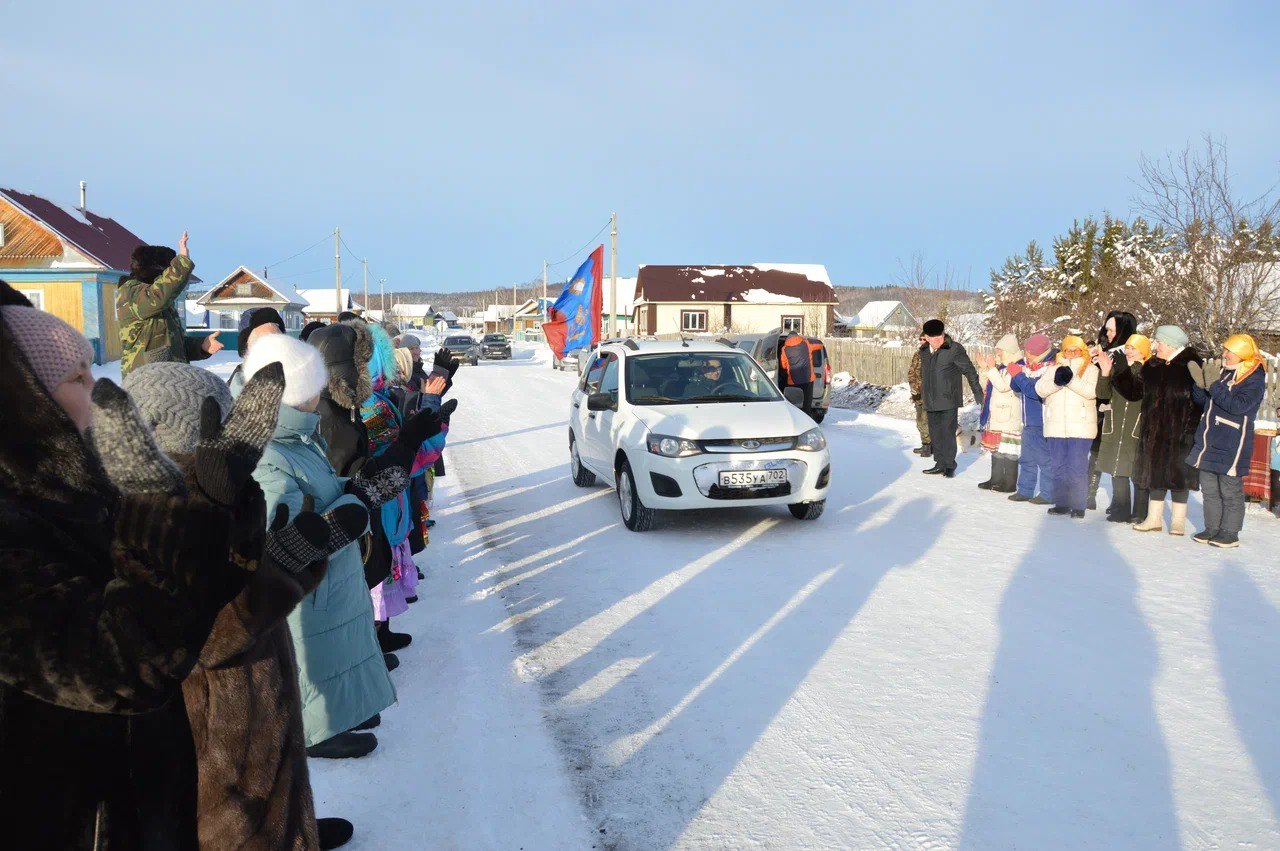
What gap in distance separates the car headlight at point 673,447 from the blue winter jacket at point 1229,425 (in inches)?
162

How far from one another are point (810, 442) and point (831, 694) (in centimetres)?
376

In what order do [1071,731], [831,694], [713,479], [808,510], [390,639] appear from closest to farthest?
[1071,731] → [831,694] → [390,639] → [713,479] → [808,510]

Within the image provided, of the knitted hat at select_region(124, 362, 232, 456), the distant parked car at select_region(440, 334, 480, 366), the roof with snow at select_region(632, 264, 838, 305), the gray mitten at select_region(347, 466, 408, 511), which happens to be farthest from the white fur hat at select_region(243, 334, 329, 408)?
the roof with snow at select_region(632, 264, 838, 305)

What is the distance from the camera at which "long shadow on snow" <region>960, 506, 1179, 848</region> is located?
128 inches

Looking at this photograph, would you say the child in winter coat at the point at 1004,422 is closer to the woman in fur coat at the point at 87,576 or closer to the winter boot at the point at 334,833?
the winter boot at the point at 334,833

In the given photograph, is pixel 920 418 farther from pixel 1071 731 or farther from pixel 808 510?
pixel 1071 731

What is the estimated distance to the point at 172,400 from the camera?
2.09 meters

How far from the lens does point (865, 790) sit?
353 centimetres

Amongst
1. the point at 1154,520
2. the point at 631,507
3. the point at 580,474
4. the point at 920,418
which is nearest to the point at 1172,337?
the point at 1154,520

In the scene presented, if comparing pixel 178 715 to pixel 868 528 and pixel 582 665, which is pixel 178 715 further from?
pixel 868 528

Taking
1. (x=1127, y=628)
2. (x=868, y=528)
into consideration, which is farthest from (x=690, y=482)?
(x=1127, y=628)

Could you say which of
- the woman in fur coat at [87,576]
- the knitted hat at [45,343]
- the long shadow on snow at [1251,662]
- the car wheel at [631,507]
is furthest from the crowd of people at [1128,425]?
the knitted hat at [45,343]

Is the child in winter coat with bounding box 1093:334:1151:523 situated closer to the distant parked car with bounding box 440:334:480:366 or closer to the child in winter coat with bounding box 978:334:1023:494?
the child in winter coat with bounding box 978:334:1023:494

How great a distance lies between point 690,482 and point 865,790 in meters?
4.23
